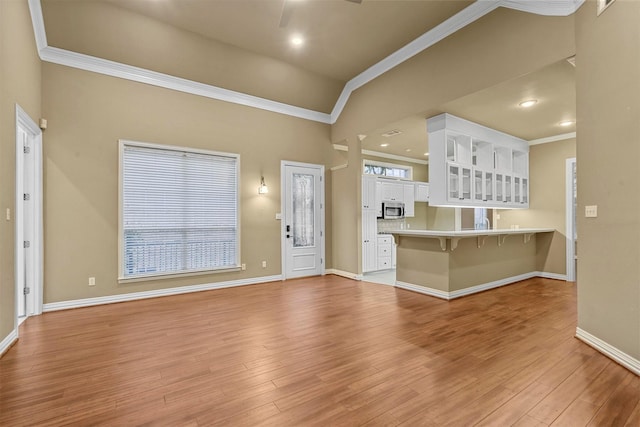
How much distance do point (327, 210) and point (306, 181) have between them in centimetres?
79

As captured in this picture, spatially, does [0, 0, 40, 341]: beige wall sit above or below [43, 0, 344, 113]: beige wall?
below

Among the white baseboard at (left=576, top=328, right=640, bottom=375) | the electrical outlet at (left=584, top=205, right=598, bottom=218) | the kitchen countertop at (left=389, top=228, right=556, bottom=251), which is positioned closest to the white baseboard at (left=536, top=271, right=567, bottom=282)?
the kitchen countertop at (left=389, top=228, right=556, bottom=251)

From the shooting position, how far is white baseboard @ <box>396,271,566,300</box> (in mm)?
4509

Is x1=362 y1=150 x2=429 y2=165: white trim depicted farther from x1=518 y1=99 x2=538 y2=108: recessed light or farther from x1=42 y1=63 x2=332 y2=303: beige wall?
x1=518 y1=99 x2=538 y2=108: recessed light

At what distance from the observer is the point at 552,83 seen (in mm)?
3725

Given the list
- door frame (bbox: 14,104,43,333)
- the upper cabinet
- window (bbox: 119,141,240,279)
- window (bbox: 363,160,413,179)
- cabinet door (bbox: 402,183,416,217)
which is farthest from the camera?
window (bbox: 363,160,413,179)

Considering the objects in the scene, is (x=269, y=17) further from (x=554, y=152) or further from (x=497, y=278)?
(x=554, y=152)

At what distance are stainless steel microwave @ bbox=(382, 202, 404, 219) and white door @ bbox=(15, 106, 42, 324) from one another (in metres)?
6.16

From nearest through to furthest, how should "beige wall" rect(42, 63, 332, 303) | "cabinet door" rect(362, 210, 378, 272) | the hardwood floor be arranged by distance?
the hardwood floor, "beige wall" rect(42, 63, 332, 303), "cabinet door" rect(362, 210, 378, 272)

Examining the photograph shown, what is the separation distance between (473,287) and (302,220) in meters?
3.36

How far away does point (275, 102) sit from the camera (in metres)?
5.89

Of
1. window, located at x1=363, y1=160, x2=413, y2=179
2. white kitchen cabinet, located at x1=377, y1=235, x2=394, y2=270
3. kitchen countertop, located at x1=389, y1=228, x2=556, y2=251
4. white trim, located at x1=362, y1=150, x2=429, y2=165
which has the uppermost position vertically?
white trim, located at x1=362, y1=150, x2=429, y2=165

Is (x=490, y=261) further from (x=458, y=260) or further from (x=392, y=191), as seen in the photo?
(x=392, y=191)

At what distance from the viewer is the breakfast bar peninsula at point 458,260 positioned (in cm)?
448
